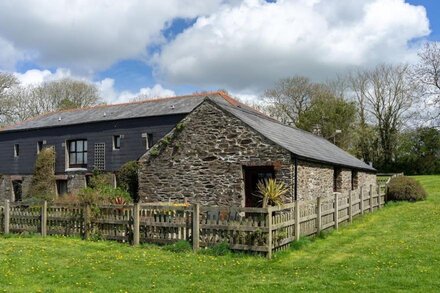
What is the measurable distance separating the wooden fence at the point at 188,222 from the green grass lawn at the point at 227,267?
46cm

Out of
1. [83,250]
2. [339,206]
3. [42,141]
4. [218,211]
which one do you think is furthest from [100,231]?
[42,141]

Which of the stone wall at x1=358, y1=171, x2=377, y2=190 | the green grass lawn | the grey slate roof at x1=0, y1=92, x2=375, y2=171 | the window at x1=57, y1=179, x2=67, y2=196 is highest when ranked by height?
the grey slate roof at x1=0, y1=92, x2=375, y2=171

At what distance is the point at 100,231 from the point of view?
1473 centimetres

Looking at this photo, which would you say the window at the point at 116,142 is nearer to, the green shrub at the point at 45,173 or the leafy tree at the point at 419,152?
the green shrub at the point at 45,173

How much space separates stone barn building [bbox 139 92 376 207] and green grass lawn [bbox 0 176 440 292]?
13.2 feet

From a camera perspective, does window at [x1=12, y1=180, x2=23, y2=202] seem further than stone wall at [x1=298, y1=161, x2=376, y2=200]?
Yes

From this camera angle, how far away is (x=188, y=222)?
13008 mm

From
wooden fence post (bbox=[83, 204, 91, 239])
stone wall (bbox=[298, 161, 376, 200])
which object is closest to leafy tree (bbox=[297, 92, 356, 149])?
stone wall (bbox=[298, 161, 376, 200])

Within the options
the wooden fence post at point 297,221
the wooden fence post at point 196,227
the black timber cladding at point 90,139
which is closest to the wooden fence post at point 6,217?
the wooden fence post at point 196,227

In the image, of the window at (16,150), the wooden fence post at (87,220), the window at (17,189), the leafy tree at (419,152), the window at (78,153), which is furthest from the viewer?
the leafy tree at (419,152)

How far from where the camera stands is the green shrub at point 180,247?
12.8 meters

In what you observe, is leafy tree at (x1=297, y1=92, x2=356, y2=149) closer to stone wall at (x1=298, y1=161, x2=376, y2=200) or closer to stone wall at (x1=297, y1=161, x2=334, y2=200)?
stone wall at (x1=298, y1=161, x2=376, y2=200)

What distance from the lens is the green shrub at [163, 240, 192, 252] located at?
41.9 feet

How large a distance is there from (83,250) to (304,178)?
375 inches
